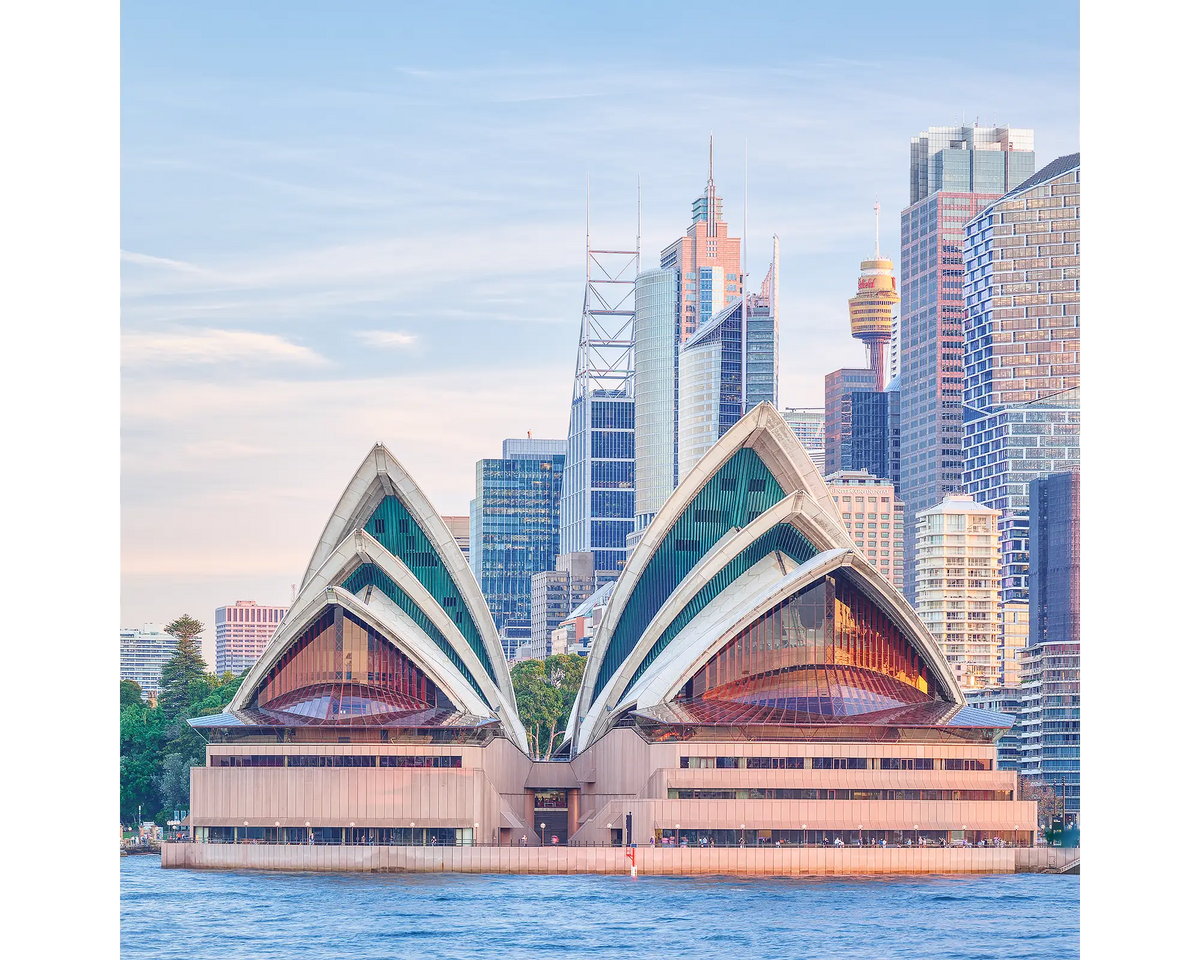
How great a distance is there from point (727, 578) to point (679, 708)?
27.6ft

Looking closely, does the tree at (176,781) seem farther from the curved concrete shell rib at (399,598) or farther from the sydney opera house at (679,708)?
the sydney opera house at (679,708)

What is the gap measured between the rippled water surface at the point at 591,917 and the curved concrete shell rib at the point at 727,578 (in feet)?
30.7

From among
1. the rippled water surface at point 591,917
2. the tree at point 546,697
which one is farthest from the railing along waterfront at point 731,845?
the tree at point 546,697

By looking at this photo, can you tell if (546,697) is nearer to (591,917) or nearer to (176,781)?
(176,781)

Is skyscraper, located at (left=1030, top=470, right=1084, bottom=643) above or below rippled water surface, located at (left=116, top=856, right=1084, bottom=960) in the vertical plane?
above

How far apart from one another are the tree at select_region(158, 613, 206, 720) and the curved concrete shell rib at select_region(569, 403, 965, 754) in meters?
37.5

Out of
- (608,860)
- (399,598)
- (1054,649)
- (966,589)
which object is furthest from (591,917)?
(966,589)

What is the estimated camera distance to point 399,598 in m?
78.4

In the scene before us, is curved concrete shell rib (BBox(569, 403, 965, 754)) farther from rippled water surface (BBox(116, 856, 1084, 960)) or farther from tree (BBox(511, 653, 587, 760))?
tree (BBox(511, 653, 587, 760))

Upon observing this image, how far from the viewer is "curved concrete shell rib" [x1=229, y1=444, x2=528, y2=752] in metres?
73.4

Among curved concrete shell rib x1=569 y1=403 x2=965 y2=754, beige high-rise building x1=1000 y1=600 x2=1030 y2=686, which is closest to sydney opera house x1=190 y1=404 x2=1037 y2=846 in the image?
curved concrete shell rib x1=569 y1=403 x2=965 y2=754

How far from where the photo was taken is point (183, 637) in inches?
4663
